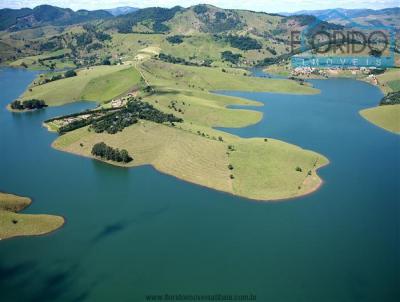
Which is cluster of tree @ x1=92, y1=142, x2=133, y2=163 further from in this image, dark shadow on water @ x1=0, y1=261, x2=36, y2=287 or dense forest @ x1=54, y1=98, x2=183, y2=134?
dark shadow on water @ x1=0, y1=261, x2=36, y2=287

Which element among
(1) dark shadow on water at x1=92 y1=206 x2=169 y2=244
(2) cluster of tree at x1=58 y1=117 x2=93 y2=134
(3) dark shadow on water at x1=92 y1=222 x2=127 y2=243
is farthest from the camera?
(2) cluster of tree at x1=58 y1=117 x2=93 y2=134

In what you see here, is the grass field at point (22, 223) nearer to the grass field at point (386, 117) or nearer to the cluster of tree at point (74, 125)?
the cluster of tree at point (74, 125)

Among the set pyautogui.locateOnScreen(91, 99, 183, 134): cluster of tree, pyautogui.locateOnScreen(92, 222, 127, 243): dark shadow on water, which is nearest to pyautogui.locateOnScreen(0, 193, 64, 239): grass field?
pyautogui.locateOnScreen(92, 222, 127, 243): dark shadow on water

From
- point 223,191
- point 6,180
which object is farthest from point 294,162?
point 6,180

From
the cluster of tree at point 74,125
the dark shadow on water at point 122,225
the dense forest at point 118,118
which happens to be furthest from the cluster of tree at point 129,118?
the dark shadow on water at point 122,225

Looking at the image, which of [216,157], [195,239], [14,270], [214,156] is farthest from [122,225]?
[214,156]

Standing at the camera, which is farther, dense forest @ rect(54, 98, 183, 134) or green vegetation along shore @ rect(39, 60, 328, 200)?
dense forest @ rect(54, 98, 183, 134)
